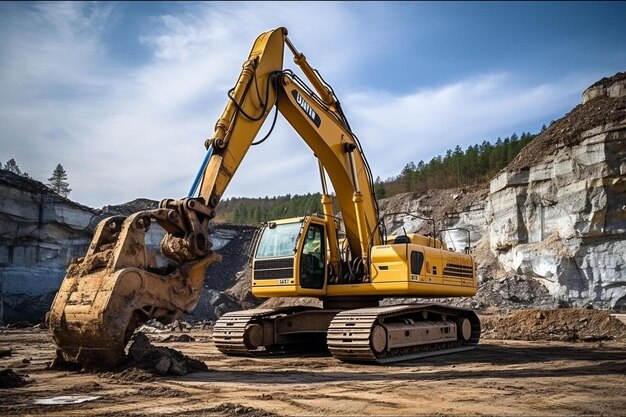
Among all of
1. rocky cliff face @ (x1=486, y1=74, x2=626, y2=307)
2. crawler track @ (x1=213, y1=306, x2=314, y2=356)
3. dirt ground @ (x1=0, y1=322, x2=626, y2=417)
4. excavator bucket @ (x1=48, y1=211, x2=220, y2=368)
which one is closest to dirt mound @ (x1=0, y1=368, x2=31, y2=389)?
dirt ground @ (x1=0, y1=322, x2=626, y2=417)

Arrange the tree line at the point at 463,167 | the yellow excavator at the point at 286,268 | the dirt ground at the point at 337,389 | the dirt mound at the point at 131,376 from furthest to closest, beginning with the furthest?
the tree line at the point at 463,167
the yellow excavator at the point at 286,268
the dirt mound at the point at 131,376
the dirt ground at the point at 337,389

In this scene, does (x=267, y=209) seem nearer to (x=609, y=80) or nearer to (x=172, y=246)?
(x=609, y=80)

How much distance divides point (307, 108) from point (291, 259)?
269cm

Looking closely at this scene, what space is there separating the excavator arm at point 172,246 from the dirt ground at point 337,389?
1.90ft

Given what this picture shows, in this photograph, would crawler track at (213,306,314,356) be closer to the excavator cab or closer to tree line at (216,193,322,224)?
the excavator cab

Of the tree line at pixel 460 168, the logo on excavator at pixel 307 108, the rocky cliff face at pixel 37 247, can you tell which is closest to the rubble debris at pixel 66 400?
the logo on excavator at pixel 307 108

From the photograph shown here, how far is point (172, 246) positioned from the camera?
7.70 meters

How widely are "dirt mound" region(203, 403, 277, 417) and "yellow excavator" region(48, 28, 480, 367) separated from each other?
2.02m

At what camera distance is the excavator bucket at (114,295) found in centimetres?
668

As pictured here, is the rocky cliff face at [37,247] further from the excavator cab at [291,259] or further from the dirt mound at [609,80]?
the dirt mound at [609,80]

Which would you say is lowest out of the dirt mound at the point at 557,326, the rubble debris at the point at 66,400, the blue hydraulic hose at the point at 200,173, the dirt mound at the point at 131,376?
the dirt mound at the point at 557,326

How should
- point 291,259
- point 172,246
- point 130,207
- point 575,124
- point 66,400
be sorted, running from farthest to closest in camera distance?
point 130,207 → point 575,124 → point 291,259 → point 172,246 → point 66,400

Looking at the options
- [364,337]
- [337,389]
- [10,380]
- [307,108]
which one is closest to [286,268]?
[364,337]

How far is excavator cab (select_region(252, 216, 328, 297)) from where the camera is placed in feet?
33.4
